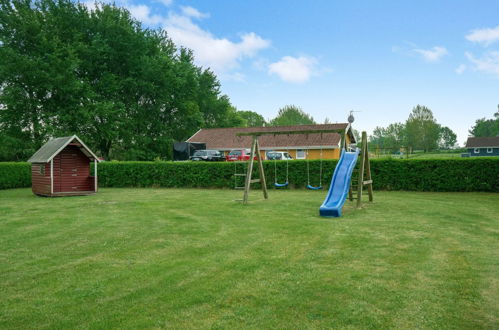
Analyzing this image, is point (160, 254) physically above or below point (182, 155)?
below

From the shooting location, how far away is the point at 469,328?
3.72m

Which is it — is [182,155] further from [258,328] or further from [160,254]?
[258,328]

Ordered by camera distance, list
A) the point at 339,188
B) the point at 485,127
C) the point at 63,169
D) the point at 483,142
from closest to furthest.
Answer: the point at 339,188
the point at 63,169
the point at 483,142
the point at 485,127

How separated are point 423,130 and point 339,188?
245 ft

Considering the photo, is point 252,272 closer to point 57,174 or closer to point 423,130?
point 57,174

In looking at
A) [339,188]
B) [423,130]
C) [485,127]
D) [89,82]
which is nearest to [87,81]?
[89,82]

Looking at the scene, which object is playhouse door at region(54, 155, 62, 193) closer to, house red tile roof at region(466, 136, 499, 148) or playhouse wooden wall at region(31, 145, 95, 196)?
playhouse wooden wall at region(31, 145, 95, 196)

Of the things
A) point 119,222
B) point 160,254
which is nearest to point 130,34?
point 119,222

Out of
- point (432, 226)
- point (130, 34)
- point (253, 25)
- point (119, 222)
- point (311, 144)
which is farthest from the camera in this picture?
point (311, 144)

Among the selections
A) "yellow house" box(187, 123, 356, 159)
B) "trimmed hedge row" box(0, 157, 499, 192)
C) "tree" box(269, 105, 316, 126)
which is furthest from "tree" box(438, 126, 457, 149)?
"trimmed hedge row" box(0, 157, 499, 192)

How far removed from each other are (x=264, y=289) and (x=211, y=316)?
1000 mm

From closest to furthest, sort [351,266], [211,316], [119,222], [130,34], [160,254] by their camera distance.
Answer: [211,316]
[351,266]
[160,254]
[119,222]
[130,34]

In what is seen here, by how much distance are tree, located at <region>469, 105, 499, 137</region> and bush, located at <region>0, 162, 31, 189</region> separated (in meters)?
116

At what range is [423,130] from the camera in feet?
256
